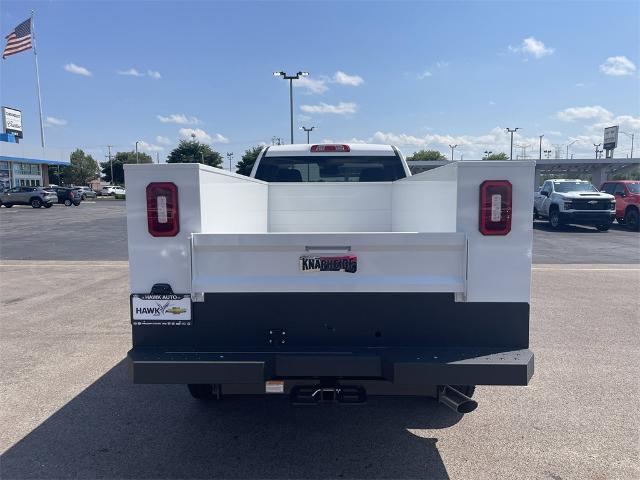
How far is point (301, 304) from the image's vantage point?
2914 millimetres

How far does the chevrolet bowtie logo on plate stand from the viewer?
9.49 ft

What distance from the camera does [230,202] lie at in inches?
146

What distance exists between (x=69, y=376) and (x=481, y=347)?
160 inches

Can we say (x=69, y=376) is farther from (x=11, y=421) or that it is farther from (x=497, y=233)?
(x=497, y=233)

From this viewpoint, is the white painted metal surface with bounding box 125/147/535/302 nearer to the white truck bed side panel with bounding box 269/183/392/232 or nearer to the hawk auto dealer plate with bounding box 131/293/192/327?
the hawk auto dealer plate with bounding box 131/293/192/327

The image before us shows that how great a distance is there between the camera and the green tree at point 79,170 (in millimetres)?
95562

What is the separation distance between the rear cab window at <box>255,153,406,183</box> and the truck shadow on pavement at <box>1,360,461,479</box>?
3142 millimetres

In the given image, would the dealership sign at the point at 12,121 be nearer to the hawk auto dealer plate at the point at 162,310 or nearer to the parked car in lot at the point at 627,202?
the parked car in lot at the point at 627,202

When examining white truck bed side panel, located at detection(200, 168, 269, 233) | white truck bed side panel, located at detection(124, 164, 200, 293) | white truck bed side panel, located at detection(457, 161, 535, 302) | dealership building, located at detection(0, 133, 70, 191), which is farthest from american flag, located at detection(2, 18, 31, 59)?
white truck bed side panel, located at detection(457, 161, 535, 302)

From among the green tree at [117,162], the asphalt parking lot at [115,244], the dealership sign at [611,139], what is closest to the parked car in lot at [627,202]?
the asphalt parking lot at [115,244]

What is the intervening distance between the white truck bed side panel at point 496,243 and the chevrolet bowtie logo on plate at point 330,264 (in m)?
0.68

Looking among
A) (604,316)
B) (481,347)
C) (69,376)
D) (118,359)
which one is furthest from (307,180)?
(604,316)

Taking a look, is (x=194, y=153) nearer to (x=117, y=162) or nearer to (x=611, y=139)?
(x=117, y=162)

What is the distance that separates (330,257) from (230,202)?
3.85ft
